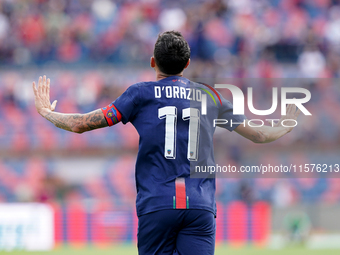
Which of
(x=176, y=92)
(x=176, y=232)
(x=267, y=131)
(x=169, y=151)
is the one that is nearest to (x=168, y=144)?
(x=169, y=151)

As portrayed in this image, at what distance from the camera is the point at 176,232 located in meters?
3.16

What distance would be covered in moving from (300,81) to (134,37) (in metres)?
5.41

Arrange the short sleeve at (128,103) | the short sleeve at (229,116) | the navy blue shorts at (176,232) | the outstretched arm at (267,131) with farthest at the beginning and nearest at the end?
the outstretched arm at (267,131) < the short sleeve at (229,116) < the short sleeve at (128,103) < the navy blue shorts at (176,232)

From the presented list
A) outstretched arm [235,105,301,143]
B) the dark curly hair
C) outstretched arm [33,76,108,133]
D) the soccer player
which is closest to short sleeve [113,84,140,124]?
the soccer player

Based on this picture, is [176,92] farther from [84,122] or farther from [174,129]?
[84,122]

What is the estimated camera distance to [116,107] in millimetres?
3230

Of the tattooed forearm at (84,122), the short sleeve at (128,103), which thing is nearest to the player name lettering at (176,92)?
the short sleeve at (128,103)

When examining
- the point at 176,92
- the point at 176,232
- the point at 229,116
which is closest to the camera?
the point at 176,232

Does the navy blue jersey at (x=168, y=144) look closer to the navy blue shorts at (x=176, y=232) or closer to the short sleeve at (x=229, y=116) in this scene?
the navy blue shorts at (x=176, y=232)

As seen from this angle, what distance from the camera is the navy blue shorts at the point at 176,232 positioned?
3111 mm

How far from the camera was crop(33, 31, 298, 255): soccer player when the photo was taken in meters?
3.13

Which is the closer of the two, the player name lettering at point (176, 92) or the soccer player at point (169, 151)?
the soccer player at point (169, 151)

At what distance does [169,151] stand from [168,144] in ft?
0.15

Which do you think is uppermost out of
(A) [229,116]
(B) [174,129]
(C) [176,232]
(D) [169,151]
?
(A) [229,116]
